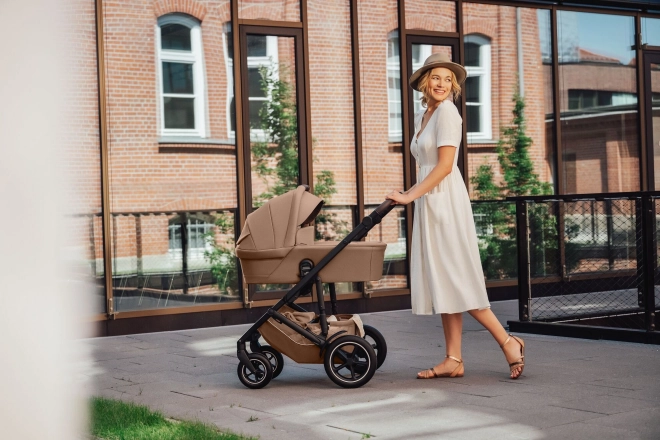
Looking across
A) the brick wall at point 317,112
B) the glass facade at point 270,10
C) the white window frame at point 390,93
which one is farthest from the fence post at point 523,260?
the glass facade at point 270,10

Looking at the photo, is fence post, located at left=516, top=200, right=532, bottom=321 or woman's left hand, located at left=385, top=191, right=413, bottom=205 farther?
fence post, located at left=516, top=200, right=532, bottom=321

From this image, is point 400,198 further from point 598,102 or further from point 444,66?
point 598,102

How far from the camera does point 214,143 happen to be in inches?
419

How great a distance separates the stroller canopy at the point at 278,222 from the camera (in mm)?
6551

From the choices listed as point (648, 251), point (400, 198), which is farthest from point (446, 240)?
point (648, 251)

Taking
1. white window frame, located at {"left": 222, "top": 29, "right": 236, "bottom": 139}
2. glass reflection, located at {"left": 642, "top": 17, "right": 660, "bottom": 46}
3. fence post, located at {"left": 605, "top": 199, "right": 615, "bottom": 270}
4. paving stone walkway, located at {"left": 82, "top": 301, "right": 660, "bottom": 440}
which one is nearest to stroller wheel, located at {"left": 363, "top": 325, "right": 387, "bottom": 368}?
paving stone walkway, located at {"left": 82, "top": 301, "right": 660, "bottom": 440}

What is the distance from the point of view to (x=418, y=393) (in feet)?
20.5

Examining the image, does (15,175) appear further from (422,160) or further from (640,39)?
(640,39)

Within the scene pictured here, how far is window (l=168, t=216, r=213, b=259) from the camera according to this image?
10.4m

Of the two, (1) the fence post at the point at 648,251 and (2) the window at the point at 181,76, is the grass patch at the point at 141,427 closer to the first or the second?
(1) the fence post at the point at 648,251

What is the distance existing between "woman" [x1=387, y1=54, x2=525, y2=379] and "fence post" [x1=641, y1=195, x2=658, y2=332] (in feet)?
7.02

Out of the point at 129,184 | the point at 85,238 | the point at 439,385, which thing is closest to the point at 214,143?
the point at 129,184

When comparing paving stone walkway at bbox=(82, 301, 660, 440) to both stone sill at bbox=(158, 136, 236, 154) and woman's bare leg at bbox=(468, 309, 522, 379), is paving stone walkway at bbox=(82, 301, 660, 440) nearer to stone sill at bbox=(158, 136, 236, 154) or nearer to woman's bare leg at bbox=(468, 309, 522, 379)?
woman's bare leg at bbox=(468, 309, 522, 379)

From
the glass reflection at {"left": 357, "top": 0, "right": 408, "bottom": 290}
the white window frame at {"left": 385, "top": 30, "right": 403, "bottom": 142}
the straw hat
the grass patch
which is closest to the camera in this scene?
the grass patch
